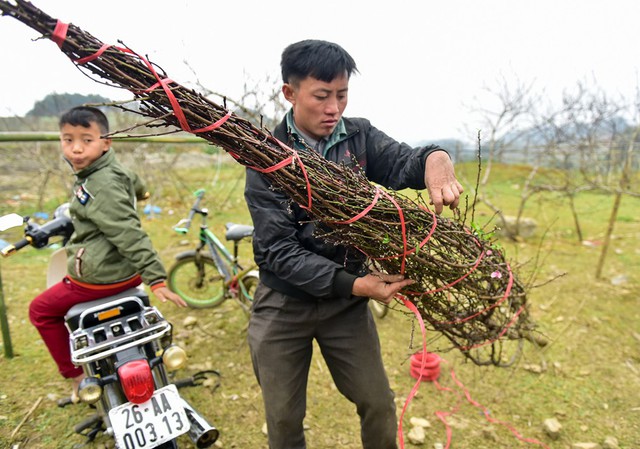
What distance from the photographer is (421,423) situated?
271 cm

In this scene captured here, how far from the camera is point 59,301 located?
2514mm

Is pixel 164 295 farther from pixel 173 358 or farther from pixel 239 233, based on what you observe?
pixel 239 233

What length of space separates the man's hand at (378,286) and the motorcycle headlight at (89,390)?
1.36m

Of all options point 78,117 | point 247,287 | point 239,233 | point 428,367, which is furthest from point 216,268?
point 428,367

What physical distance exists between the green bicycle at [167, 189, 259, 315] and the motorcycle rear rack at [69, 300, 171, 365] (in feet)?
4.40

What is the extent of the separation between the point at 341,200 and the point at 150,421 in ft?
4.82

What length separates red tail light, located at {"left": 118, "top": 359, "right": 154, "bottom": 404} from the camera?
6.44ft

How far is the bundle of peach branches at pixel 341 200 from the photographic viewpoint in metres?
1.37

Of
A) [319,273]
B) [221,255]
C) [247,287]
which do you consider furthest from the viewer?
[221,255]

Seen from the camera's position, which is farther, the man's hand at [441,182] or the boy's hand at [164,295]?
the boy's hand at [164,295]

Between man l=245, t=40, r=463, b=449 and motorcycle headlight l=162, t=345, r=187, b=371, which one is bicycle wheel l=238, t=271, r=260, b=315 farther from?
man l=245, t=40, r=463, b=449

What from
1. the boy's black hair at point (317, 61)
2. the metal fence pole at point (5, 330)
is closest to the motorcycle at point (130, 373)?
the metal fence pole at point (5, 330)

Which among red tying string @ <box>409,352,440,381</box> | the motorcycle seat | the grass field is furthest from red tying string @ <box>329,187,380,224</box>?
red tying string @ <box>409,352,440,381</box>

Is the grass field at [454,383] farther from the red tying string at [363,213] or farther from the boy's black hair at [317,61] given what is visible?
the boy's black hair at [317,61]
